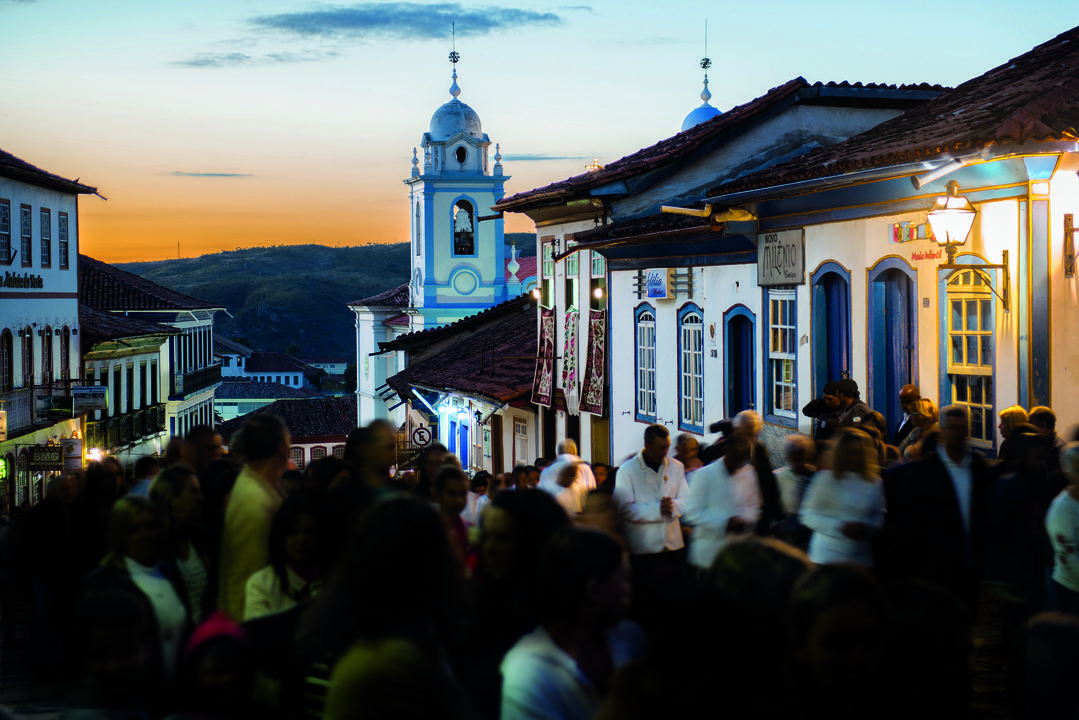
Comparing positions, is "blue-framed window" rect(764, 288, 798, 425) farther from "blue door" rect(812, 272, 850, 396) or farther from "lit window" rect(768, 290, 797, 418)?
"blue door" rect(812, 272, 850, 396)

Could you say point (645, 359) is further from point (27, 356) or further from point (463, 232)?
point (463, 232)

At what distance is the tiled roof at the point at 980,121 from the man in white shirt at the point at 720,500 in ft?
14.1

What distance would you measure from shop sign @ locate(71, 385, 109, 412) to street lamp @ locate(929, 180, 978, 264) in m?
28.8

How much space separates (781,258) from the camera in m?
15.4

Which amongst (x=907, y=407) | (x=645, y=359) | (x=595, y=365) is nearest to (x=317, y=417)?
(x=595, y=365)

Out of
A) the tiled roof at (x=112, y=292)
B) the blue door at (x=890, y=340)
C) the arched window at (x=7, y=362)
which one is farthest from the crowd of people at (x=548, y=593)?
the tiled roof at (x=112, y=292)

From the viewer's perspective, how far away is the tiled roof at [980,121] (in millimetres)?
10484

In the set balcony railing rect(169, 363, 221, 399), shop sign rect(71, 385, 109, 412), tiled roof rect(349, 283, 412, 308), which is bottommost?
shop sign rect(71, 385, 109, 412)

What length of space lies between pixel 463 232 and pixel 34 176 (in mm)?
28164

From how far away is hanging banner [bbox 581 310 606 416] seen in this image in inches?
864

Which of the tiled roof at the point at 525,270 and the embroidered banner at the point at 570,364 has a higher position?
the tiled roof at the point at 525,270

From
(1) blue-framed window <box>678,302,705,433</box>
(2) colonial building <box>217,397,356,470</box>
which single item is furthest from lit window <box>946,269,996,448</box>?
(2) colonial building <box>217,397,356,470</box>

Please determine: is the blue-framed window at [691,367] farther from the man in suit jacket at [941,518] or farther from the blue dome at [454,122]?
the blue dome at [454,122]

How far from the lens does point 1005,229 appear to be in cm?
1096
